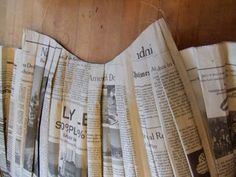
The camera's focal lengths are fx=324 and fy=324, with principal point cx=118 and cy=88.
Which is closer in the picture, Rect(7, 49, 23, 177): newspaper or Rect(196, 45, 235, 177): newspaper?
Rect(196, 45, 235, 177): newspaper

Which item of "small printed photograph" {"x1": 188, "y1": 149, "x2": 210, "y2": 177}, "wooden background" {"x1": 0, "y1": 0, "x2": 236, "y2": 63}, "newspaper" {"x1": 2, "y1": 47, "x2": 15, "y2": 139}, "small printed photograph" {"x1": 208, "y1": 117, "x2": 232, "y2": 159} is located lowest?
"small printed photograph" {"x1": 188, "y1": 149, "x2": 210, "y2": 177}

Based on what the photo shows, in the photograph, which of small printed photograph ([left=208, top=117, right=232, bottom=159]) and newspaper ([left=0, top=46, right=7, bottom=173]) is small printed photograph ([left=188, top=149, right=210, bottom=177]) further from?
newspaper ([left=0, top=46, right=7, bottom=173])

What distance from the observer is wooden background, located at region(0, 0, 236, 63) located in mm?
674

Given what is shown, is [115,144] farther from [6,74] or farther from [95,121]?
[6,74]

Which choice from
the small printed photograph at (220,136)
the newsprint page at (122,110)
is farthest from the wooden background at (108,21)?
the small printed photograph at (220,136)

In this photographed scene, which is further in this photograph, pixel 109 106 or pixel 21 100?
pixel 21 100

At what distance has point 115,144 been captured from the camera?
79 cm

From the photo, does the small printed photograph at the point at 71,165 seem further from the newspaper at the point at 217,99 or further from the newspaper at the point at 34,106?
the newspaper at the point at 217,99

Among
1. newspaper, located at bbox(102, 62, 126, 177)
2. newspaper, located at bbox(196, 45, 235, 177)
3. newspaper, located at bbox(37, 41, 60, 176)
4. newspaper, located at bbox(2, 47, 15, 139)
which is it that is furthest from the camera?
newspaper, located at bbox(2, 47, 15, 139)

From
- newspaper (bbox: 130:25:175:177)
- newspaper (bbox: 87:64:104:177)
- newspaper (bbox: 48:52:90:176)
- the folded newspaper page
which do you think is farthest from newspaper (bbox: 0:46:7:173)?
the folded newspaper page

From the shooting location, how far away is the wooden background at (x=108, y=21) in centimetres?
67

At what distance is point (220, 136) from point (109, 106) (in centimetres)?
28

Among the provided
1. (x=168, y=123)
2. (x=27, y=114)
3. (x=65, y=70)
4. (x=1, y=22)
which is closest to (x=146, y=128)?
(x=168, y=123)

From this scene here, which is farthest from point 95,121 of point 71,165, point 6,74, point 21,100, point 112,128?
point 6,74
